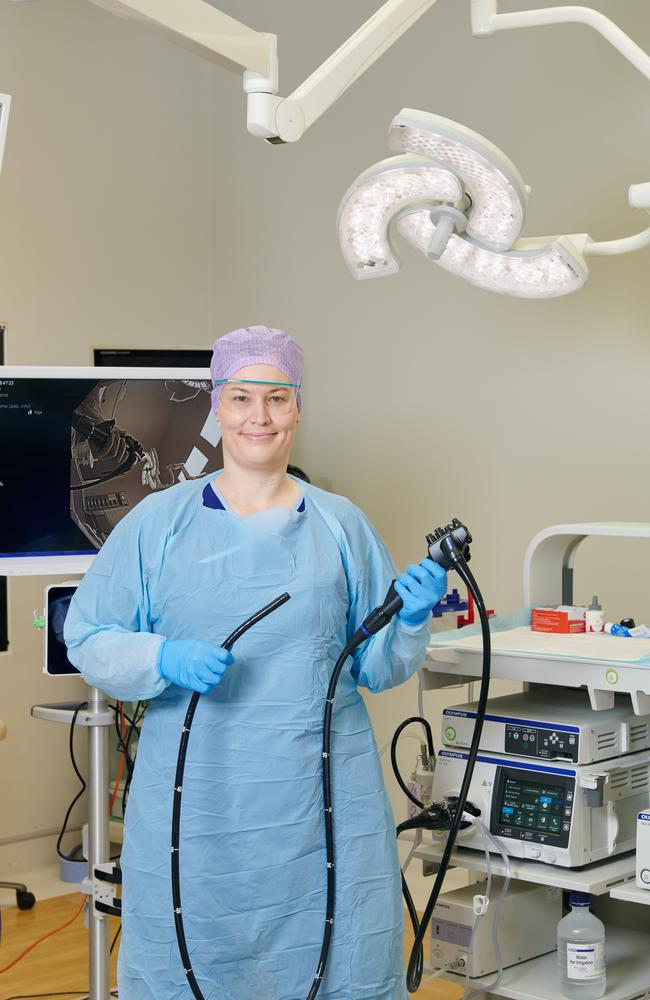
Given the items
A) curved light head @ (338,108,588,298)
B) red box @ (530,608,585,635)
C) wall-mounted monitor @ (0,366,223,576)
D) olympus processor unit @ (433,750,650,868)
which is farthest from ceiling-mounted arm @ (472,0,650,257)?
wall-mounted monitor @ (0,366,223,576)

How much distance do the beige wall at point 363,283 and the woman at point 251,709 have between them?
1.50 meters

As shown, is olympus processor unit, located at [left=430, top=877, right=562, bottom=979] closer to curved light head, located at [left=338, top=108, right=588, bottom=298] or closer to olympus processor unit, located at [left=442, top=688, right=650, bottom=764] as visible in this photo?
olympus processor unit, located at [left=442, top=688, right=650, bottom=764]

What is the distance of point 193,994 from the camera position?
1.73 metres

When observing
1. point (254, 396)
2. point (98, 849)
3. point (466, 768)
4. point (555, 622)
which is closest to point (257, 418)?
point (254, 396)

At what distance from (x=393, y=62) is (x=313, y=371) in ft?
3.40

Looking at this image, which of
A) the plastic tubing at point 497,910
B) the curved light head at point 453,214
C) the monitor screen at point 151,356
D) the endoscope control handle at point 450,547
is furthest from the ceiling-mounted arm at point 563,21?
the monitor screen at point 151,356

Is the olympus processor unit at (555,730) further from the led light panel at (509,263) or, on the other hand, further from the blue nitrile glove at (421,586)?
the led light panel at (509,263)

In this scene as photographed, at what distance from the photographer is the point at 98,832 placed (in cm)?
253

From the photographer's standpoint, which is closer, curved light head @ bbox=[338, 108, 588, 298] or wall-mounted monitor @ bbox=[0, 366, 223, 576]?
curved light head @ bbox=[338, 108, 588, 298]

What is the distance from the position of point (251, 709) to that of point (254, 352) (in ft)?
1.88

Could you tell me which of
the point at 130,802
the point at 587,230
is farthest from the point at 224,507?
the point at 587,230

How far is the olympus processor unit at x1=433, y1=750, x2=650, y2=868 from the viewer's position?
2035 millimetres

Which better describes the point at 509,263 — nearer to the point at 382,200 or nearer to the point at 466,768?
the point at 382,200

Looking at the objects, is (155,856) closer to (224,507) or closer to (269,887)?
(269,887)
